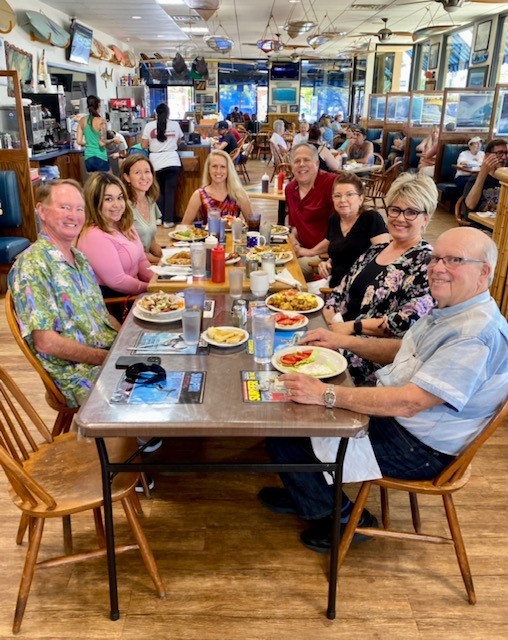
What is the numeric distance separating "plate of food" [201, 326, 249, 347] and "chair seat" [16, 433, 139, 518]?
0.44m

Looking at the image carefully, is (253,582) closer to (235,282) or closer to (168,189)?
(235,282)

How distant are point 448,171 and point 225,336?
764cm

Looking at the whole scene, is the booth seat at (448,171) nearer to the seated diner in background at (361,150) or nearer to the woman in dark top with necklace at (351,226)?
the seated diner in background at (361,150)

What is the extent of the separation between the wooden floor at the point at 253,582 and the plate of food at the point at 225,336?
2.45ft

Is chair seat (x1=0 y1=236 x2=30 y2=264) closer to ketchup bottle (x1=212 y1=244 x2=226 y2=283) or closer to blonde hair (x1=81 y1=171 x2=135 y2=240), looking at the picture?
blonde hair (x1=81 y1=171 x2=135 y2=240)

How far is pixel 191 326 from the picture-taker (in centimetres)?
184

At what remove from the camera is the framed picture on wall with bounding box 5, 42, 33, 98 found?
22.3 feet

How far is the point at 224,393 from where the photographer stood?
153 centimetres

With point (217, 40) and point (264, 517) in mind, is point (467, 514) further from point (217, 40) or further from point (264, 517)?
point (217, 40)

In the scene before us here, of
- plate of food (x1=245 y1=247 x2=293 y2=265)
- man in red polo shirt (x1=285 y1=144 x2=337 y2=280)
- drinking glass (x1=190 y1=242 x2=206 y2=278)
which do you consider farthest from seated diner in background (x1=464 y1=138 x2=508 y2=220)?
drinking glass (x1=190 y1=242 x2=206 y2=278)

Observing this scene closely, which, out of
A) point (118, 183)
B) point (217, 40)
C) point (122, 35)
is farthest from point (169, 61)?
point (118, 183)

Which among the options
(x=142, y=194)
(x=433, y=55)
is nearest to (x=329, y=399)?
(x=142, y=194)

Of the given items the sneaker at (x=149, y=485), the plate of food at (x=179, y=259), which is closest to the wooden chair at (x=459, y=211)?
Answer: the plate of food at (x=179, y=259)

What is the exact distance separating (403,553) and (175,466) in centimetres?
99
